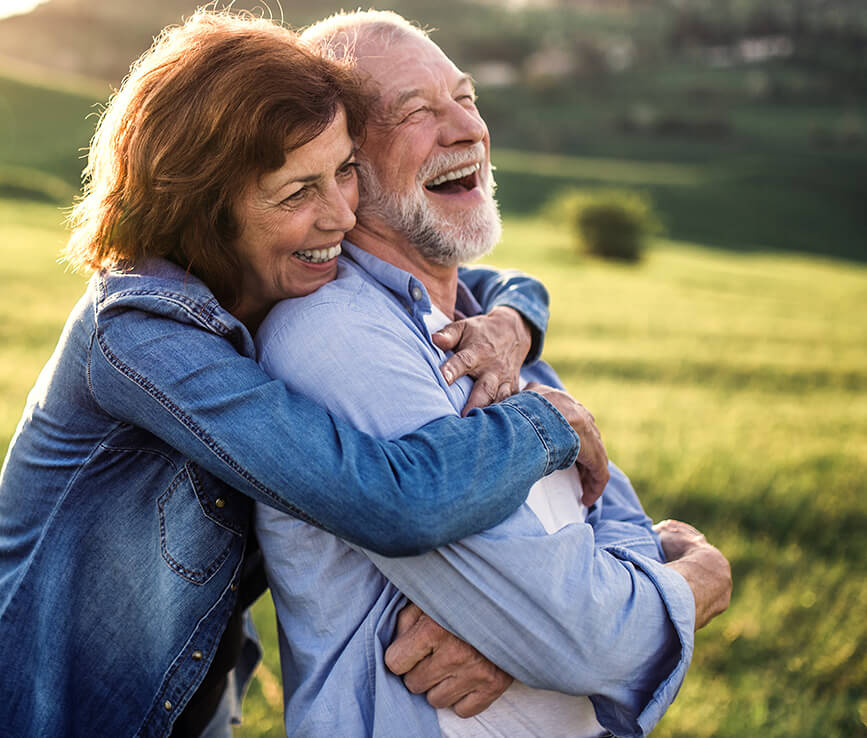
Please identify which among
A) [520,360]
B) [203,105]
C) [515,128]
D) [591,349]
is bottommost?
[515,128]

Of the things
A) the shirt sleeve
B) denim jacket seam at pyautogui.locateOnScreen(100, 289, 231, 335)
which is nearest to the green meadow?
denim jacket seam at pyautogui.locateOnScreen(100, 289, 231, 335)

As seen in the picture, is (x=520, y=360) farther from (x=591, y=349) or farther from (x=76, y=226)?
(x=591, y=349)

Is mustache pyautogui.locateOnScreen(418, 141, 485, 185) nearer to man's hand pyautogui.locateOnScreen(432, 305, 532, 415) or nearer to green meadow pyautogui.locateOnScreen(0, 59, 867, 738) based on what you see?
man's hand pyautogui.locateOnScreen(432, 305, 532, 415)

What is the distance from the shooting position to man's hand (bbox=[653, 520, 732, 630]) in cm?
233

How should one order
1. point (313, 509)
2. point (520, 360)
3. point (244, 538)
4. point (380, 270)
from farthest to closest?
1. point (520, 360)
2. point (380, 270)
3. point (244, 538)
4. point (313, 509)

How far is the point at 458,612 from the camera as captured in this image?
1951 millimetres

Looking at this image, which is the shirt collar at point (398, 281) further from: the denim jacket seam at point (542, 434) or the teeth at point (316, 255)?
the denim jacket seam at point (542, 434)

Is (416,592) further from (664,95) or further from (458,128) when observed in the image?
(664,95)

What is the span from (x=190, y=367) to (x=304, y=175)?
0.71 m

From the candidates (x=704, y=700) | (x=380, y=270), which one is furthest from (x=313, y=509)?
(x=704, y=700)

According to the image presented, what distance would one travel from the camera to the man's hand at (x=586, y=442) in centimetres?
229

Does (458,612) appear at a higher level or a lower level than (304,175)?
lower

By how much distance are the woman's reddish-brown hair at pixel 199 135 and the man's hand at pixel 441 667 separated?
3.71 ft

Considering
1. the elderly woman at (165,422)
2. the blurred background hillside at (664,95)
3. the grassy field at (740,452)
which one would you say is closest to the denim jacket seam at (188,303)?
the elderly woman at (165,422)
